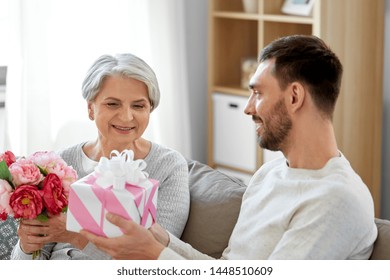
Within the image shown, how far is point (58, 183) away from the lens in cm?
204

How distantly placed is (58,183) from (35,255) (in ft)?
1.01

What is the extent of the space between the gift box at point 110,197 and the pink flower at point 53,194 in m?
0.15

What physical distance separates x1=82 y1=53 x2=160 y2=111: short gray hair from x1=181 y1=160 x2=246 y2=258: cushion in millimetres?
303

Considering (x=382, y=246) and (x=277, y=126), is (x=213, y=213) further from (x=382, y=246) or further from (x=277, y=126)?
(x=382, y=246)

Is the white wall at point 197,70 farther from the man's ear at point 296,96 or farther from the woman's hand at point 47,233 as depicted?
the man's ear at point 296,96

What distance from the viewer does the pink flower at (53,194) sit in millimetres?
2029

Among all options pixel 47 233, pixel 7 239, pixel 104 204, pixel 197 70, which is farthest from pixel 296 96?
pixel 197 70

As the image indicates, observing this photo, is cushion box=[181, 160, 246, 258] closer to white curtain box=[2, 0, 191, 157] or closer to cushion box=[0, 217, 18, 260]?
cushion box=[0, 217, 18, 260]

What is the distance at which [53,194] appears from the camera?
6.67 ft

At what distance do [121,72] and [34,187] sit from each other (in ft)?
1.64

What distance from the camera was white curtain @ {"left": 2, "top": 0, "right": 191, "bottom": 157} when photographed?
3.70m

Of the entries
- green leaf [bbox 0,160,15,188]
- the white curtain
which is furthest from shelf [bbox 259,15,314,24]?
green leaf [bbox 0,160,15,188]

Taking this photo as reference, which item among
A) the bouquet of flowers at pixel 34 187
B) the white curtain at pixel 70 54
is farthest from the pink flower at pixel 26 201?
the white curtain at pixel 70 54
